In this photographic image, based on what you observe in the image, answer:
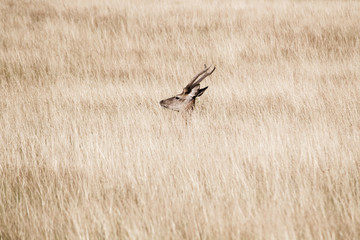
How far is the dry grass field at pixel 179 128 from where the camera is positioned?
9.66 feet

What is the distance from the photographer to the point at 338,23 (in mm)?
10070

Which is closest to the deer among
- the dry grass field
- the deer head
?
the deer head

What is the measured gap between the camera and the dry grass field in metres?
2.95

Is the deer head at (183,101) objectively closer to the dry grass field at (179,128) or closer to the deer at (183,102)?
the deer at (183,102)

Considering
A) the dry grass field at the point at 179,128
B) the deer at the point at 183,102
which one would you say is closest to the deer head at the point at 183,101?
the deer at the point at 183,102

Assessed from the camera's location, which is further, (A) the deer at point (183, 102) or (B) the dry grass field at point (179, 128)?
(A) the deer at point (183, 102)

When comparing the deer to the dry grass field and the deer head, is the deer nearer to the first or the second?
the deer head

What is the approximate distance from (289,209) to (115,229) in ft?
4.49

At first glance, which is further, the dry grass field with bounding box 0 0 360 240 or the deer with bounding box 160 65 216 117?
the deer with bounding box 160 65 216 117

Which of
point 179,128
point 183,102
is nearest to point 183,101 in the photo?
point 183,102

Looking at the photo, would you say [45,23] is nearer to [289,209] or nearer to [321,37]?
[321,37]

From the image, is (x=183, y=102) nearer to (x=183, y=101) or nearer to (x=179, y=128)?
(x=183, y=101)

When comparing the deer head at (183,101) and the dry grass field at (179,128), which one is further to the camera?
the deer head at (183,101)

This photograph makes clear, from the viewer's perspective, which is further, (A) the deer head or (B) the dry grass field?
(A) the deer head
